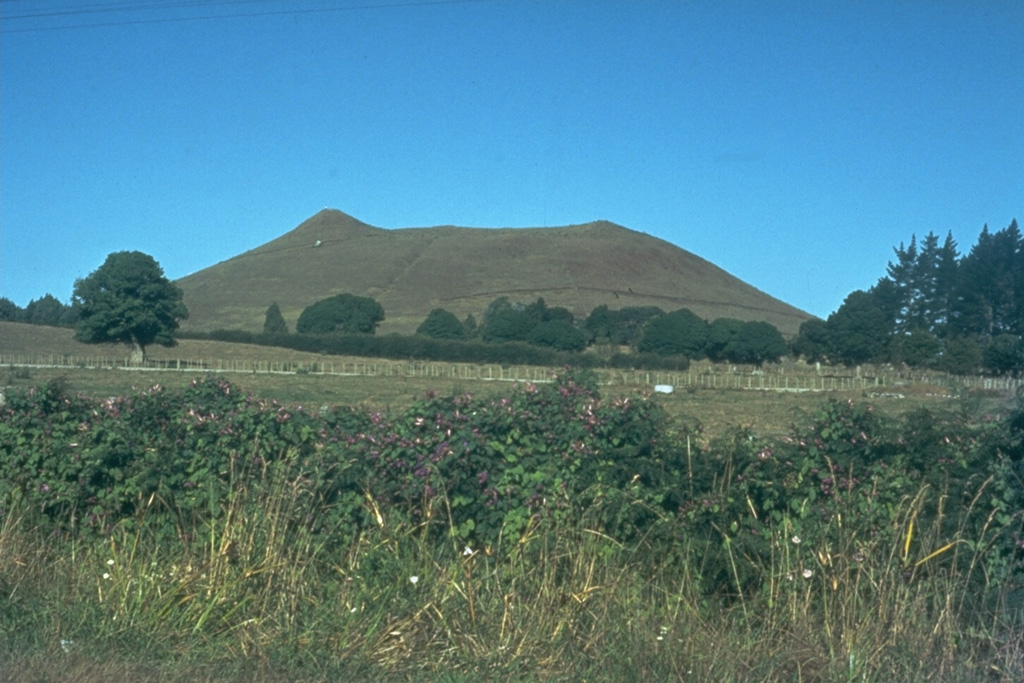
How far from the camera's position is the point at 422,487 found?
21.8 feet

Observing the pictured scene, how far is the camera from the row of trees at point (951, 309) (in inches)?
310

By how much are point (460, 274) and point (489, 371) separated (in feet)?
152

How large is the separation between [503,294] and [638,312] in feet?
63.1

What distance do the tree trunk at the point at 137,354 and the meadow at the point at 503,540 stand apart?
4608 cm

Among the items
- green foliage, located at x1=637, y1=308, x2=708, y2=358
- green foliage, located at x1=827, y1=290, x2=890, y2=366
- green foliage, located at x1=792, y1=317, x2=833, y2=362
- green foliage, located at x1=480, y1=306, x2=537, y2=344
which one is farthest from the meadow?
green foliage, located at x1=637, y1=308, x2=708, y2=358

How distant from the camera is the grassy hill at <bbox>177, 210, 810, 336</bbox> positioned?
69.3 metres

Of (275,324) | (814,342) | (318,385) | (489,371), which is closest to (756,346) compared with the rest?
(814,342)

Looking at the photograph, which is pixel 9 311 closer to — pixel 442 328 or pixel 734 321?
pixel 442 328

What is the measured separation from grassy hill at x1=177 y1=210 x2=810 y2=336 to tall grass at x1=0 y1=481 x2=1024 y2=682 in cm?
4941

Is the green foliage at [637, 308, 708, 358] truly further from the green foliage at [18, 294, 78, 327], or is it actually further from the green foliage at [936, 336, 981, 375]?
the green foliage at [18, 294, 78, 327]

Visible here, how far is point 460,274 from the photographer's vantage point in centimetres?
8069

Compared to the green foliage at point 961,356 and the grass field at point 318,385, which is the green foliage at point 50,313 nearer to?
the grass field at point 318,385

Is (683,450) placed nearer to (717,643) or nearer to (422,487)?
(422,487)

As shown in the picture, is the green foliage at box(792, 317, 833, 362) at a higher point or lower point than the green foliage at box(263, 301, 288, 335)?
lower
